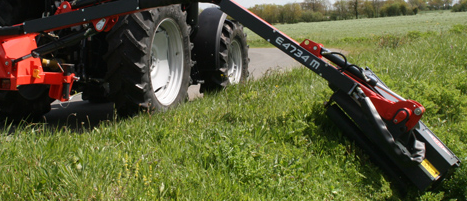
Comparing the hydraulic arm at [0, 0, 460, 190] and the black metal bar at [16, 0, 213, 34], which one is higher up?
the black metal bar at [16, 0, 213, 34]

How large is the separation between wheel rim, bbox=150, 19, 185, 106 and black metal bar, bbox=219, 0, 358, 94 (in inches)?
41.3

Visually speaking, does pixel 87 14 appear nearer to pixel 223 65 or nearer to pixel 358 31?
pixel 223 65

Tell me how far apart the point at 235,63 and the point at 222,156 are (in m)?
3.93

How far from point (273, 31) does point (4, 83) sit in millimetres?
2367

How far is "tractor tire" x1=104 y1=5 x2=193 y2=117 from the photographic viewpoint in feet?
14.1

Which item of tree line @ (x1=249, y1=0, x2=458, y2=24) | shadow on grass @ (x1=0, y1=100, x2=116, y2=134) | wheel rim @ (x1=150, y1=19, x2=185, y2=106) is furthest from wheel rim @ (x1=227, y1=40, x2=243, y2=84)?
tree line @ (x1=249, y1=0, x2=458, y2=24)

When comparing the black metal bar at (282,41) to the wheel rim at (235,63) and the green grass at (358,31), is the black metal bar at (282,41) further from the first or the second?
the green grass at (358,31)

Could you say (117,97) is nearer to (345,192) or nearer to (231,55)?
(345,192)

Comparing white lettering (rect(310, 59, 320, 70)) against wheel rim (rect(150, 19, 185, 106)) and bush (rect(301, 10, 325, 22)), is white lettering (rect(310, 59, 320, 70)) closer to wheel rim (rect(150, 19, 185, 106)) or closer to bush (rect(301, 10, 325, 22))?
wheel rim (rect(150, 19, 185, 106))

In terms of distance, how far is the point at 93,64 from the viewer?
4629mm

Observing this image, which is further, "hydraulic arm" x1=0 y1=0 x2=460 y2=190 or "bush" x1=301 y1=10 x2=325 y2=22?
"bush" x1=301 y1=10 x2=325 y2=22

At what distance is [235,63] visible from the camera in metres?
7.33

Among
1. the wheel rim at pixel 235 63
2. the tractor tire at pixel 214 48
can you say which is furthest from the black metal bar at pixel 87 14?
the wheel rim at pixel 235 63

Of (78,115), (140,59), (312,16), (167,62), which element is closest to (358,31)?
(312,16)
